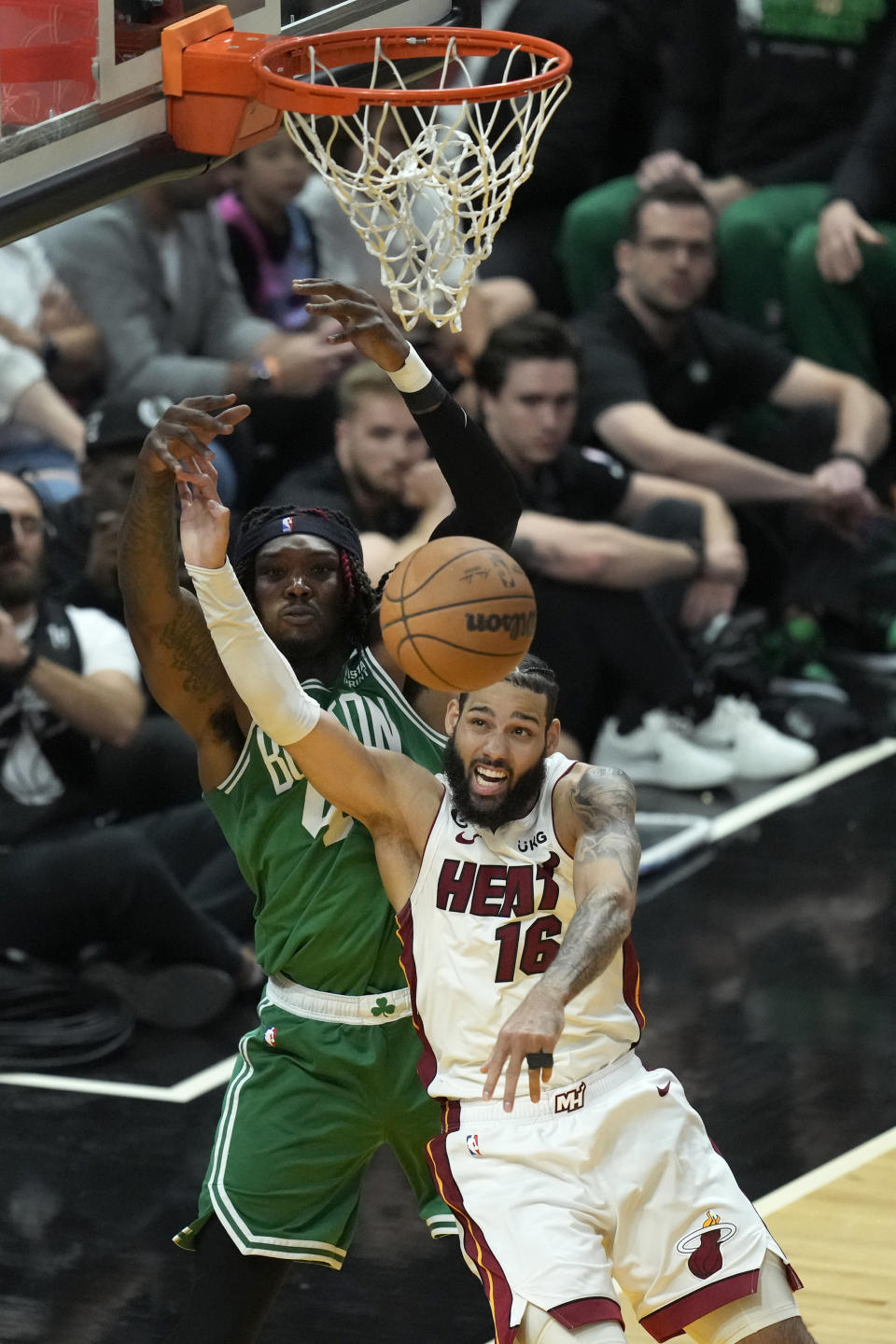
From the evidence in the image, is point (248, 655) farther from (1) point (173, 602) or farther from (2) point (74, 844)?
(2) point (74, 844)

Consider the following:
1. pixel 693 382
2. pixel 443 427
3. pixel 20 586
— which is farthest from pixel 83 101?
pixel 693 382

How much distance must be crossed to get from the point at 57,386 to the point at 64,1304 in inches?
136

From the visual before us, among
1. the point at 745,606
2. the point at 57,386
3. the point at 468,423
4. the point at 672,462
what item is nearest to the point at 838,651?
the point at 745,606

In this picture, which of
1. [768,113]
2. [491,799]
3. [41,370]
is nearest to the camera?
[491,799]

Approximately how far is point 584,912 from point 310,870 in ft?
2.33

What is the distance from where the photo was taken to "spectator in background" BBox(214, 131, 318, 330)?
770 centimetres

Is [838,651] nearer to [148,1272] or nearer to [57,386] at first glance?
[57,386]

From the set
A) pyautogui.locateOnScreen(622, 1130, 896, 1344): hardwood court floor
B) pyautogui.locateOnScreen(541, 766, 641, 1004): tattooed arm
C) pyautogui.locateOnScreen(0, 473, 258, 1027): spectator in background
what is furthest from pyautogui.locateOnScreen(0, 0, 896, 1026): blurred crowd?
pyautogui.locateOnScreen(622, 1130, 896, 1344): hardwood court floor

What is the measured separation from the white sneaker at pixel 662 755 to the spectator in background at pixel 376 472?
144cm

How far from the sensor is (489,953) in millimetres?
3658

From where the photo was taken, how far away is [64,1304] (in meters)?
4.69

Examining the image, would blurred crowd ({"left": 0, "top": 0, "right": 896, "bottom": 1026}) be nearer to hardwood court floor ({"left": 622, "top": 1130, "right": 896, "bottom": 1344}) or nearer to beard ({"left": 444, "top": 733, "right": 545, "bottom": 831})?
beard ({"left": 444, "top": 733, "right": 545, "bottom": 831})

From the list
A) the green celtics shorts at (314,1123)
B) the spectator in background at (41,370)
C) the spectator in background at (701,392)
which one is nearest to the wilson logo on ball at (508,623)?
the green celtics shorts at (314,1123)

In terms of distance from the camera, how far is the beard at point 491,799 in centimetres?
371
